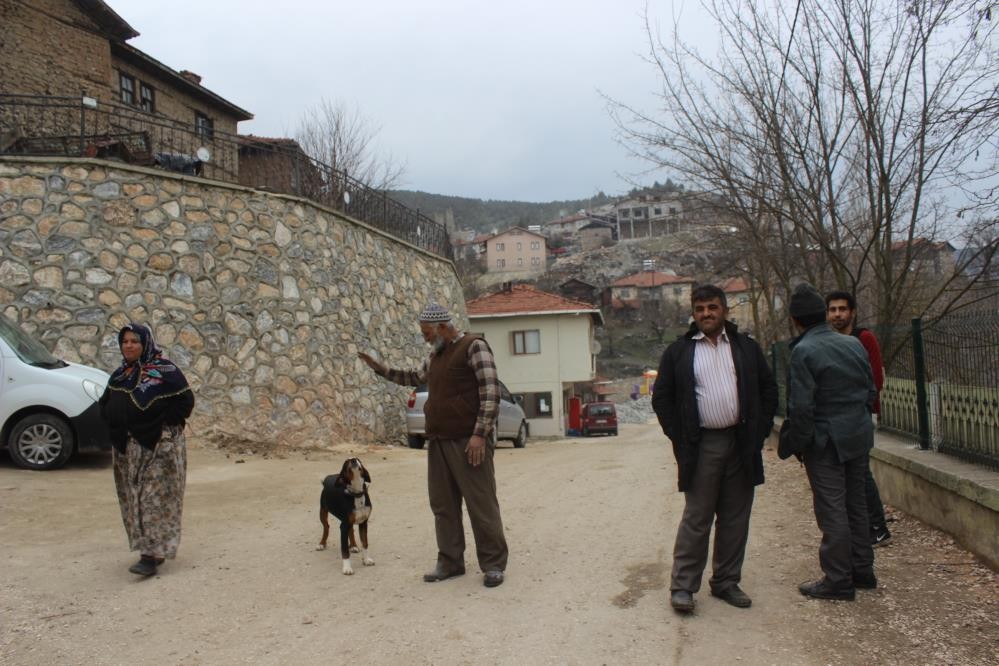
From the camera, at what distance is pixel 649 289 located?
93.4 metres

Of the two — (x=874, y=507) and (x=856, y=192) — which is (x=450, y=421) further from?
(x=856, y=192)

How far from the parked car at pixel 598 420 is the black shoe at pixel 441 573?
3232 cm

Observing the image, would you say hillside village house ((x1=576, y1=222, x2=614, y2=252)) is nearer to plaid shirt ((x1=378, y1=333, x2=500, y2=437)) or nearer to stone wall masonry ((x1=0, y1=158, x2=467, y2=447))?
stone wall masonry ((x1=0, y1=158, x2=467, y2=447))

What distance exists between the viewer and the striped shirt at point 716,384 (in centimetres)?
457

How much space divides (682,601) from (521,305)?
31167mm

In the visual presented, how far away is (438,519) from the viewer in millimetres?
5438

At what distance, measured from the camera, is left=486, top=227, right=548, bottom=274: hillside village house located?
116 m

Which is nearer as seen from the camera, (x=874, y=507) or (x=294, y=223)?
(x=874, y=507)

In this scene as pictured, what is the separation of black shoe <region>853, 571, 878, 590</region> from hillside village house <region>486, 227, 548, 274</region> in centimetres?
11076

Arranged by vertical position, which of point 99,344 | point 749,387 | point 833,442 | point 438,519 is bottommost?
point 438,519

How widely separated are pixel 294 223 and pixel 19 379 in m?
6.33

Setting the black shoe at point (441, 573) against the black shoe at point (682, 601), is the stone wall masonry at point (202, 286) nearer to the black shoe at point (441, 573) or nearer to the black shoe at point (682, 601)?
the black shoe at point (441, 573)

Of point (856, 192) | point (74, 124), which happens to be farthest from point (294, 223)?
point (856, 192)

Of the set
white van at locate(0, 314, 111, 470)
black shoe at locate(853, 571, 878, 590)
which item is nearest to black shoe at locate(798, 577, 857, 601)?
black shoe at locate(853, 571, 878, 590)
